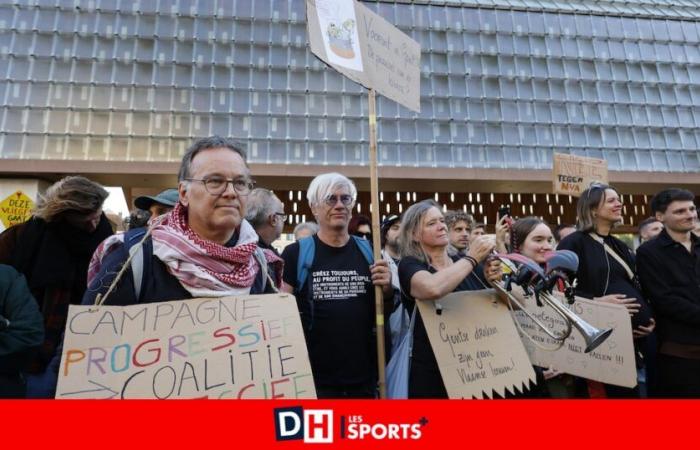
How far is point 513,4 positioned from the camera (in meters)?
19.0

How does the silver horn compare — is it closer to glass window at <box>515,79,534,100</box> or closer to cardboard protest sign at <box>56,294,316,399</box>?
cardboard protest sign at <box>56,294,316,399</box>

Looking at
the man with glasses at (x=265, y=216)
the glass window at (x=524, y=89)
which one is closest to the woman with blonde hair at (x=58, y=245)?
the man with glasses at (x=265, y=216)

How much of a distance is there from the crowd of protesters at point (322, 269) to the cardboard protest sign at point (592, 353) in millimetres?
151

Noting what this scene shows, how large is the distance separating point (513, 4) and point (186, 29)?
11669mm

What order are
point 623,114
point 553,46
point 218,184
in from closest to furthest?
1. point 218,184
2. point 623,114
3. point 553,46

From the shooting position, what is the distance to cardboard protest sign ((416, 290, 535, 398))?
7.86 feet

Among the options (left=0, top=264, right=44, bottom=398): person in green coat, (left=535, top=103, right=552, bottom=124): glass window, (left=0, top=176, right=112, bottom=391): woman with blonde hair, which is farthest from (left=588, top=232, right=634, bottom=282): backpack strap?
(left=535, top=103, right=552, bottom=124): glass window

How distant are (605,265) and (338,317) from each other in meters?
1.84

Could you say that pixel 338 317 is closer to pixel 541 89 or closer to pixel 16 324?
pixel 16 324

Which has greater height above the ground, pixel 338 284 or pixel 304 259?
pixel 304 259

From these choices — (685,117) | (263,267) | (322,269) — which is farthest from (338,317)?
(685,117)

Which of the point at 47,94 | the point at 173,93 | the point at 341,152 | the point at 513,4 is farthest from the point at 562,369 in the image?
the point at 513,4

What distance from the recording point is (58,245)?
2871 millimetres
